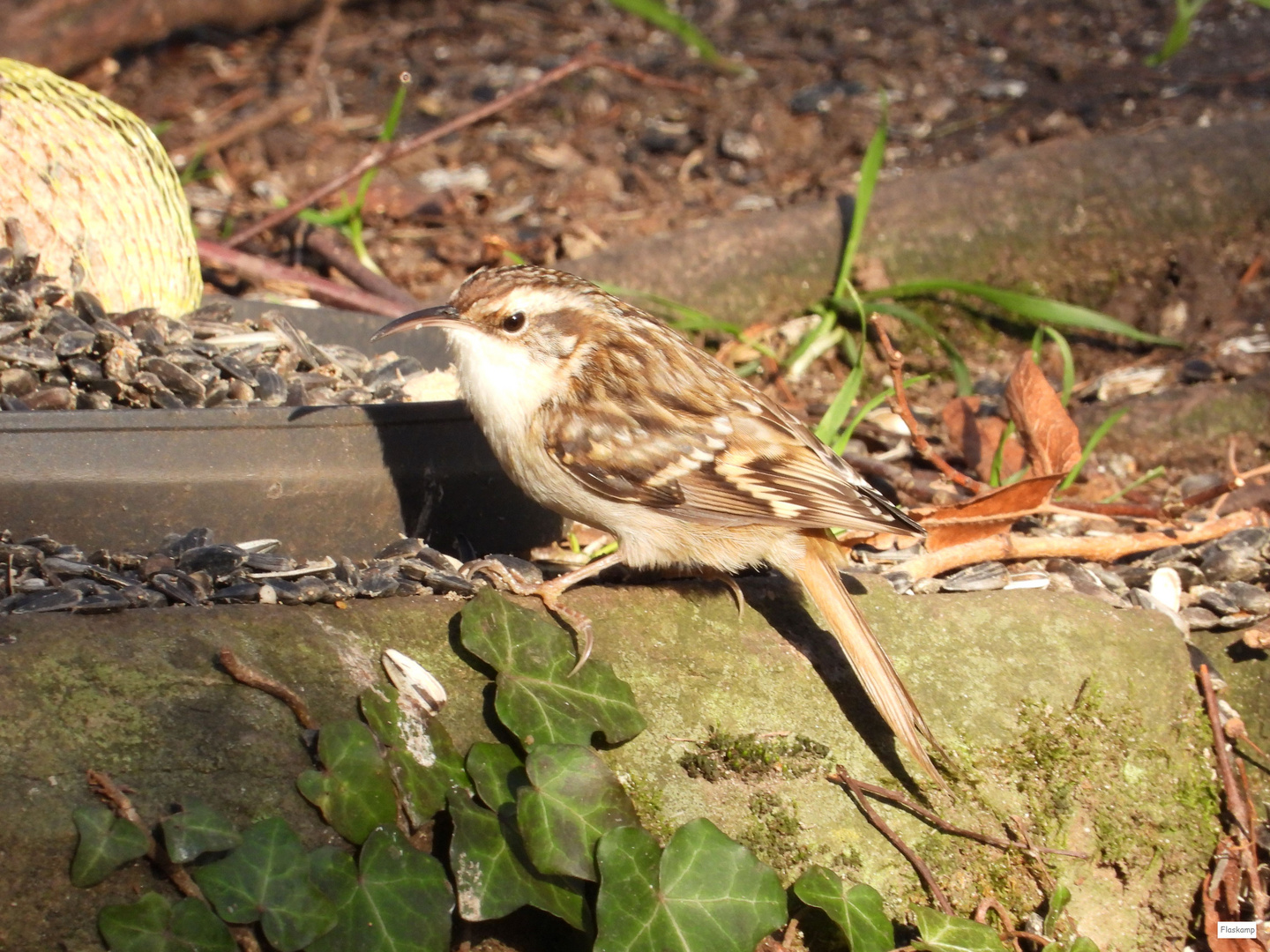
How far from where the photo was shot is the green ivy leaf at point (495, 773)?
8.36 feet

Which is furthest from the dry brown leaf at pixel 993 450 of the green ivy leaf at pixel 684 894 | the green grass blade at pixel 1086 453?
the green ivy leaf at pixel 684 894

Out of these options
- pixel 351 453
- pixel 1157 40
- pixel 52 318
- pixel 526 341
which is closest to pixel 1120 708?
pixel 526 341

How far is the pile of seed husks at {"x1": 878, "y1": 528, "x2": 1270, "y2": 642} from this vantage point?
12.2 feet

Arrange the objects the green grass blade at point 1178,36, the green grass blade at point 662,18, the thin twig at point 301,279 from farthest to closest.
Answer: the green grass blade at point 1178,36 → the green grass blade at point 662,18 → the thin twig at point 301,279

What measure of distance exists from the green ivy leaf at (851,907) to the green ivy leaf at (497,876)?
0.50 metres

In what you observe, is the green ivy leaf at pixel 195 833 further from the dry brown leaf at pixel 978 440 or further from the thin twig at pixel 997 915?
the dry brown leaf at pixel 978 440

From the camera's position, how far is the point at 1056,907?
286 cm

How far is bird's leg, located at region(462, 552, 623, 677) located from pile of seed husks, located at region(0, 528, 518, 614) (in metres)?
0.07

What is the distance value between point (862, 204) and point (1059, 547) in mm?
2191

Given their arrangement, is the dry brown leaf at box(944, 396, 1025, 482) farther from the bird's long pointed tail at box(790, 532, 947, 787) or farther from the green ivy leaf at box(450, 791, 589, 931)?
the green ivy leaf at box(450, 791, 589, 931)

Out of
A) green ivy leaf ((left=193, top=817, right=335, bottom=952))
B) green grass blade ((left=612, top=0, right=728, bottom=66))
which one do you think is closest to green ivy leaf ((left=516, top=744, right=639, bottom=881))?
green ivy leaf ((left=193, top=817, right=335, bottom=952))

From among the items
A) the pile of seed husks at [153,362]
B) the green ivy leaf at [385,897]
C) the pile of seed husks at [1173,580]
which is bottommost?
the pile of seed husks at [1173,580]

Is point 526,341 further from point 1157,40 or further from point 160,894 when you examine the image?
point 1157,40

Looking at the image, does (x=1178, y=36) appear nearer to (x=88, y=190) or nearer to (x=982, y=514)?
(x=982, y=514)
